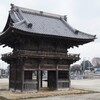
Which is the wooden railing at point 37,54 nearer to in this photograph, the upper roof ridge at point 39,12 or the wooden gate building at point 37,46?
the wooden gate building at point 37,46

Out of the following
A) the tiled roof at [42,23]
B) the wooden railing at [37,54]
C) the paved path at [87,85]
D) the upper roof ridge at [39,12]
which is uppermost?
the upper roof ridge at [39,12]

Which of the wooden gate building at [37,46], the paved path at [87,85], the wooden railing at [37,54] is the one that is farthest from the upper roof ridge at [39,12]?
the paved path at [87,85]

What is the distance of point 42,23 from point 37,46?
4.29 meters

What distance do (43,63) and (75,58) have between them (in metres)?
4.85

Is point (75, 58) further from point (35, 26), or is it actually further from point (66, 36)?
point (35, 26)

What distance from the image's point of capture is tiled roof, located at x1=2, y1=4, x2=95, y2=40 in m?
29.2

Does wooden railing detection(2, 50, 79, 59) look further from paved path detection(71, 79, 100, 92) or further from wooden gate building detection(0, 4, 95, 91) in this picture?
paved path detection(71, 79, 100, 92)

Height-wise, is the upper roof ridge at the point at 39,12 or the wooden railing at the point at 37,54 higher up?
the upper roof ridge at the point at 39,12

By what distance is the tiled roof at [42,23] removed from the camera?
29234mm

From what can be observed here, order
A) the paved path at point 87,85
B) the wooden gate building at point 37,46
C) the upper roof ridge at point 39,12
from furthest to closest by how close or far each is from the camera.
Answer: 1. the paved path at point 87,85
2. the upper roof ridge at point 39,12
3. the wooden gate building at point 37,46

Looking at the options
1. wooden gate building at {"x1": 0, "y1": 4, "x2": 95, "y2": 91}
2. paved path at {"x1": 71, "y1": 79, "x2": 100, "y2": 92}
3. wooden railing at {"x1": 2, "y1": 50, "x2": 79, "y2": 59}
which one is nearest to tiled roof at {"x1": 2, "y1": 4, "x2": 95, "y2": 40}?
wooden gate building at {"x1": 0, "y1": 4, "x2": 95, "y2": 91}

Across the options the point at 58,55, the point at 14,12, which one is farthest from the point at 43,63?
the point at 14,12

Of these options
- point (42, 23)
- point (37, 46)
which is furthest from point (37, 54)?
point (42, 23)

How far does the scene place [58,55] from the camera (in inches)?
1184
